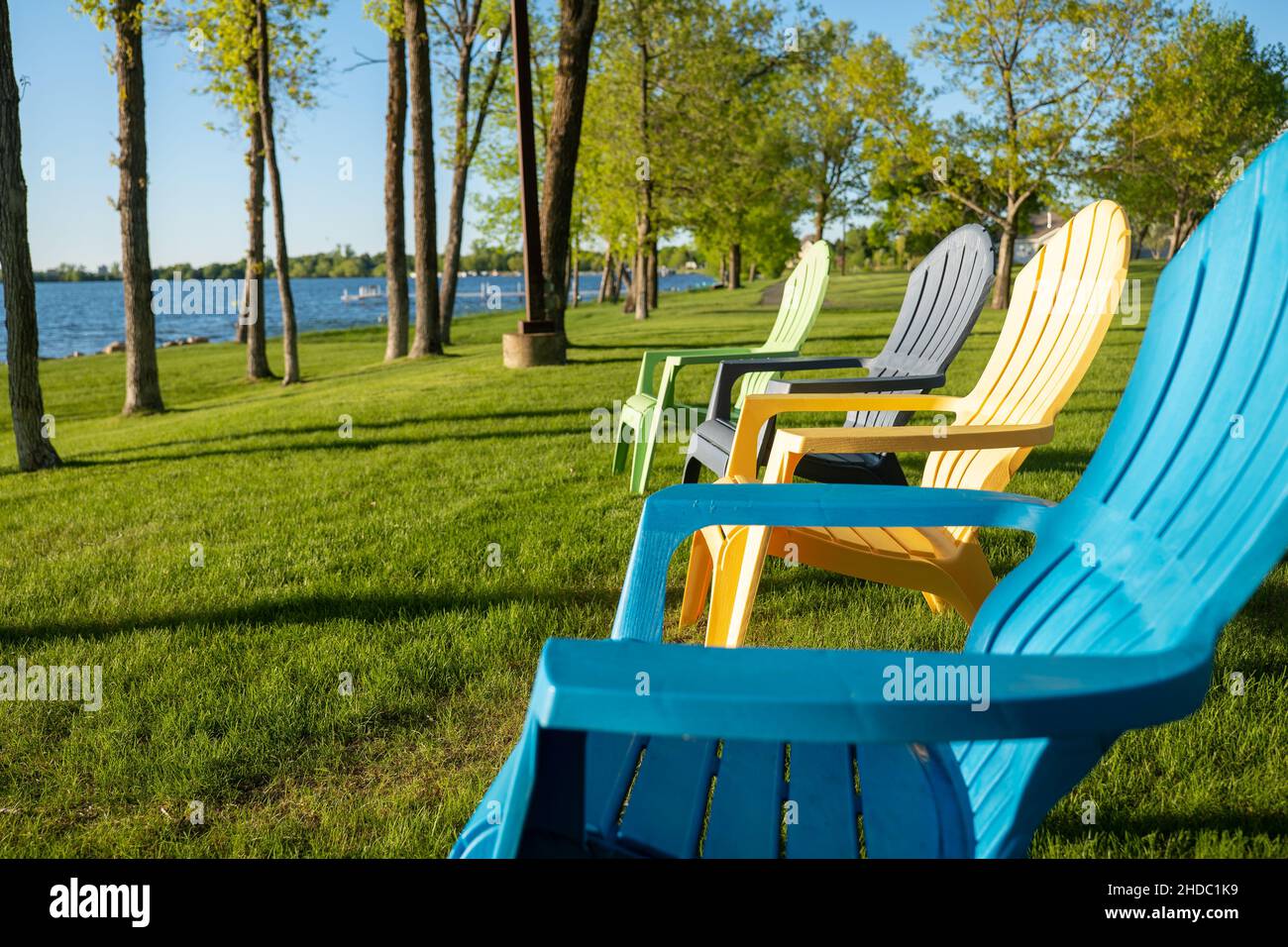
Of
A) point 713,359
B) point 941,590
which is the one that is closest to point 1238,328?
point 941,590

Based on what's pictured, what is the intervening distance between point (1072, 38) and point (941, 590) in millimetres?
19811

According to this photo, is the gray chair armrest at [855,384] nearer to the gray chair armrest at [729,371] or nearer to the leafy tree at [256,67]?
the gray chair armrest at [729,371]

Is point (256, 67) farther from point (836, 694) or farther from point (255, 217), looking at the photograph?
point (836, 694)

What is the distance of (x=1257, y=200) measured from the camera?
1411 millimetres

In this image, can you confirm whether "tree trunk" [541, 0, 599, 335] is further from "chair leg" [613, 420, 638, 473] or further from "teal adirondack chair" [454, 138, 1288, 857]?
"teal adirondack chair" [454, 138, 1288, 857]

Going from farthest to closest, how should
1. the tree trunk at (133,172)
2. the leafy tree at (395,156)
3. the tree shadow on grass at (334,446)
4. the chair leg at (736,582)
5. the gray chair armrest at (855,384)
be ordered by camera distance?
1. the leafy tree at (395,156)
2. the tree trunk at (133,172)
3. the tree shadow on grass at (334,446)
4. the gray chair armrest at (855,384)
5. the chair leg at (736,582)

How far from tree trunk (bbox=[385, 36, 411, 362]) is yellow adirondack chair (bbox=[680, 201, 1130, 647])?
13.1 m

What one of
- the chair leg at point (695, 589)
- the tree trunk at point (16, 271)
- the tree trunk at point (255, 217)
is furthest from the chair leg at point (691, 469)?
the tree trunk at point (255, 217)

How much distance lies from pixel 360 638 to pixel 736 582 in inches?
53.8

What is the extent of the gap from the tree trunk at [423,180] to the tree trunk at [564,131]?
2.84 m

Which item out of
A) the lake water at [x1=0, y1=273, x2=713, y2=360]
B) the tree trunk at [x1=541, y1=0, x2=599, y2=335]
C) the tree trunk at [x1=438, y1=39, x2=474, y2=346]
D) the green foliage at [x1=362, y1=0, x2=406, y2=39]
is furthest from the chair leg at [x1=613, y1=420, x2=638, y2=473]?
the tree trunk at [x1=438, y1=39, x2=474, y2=346]

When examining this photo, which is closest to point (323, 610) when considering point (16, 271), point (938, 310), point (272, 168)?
point (938, 310)

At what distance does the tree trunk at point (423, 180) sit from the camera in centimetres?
1338
